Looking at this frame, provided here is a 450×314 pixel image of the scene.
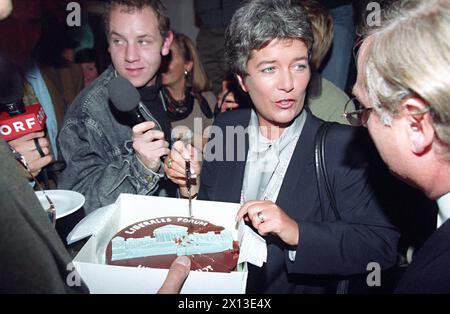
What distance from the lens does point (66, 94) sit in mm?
3033

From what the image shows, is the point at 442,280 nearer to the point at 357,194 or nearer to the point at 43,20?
the point at 357,194

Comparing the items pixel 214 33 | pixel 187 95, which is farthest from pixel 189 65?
pixel 214 33

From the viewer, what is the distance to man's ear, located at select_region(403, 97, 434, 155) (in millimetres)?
989

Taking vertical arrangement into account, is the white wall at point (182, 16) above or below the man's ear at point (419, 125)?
above

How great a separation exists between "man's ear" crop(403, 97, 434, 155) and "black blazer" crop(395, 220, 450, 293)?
252 millimetres

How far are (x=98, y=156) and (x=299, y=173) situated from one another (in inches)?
43.8

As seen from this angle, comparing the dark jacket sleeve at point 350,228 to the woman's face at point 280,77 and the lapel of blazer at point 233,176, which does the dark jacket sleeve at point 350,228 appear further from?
the lapel of blazer at point 233,176

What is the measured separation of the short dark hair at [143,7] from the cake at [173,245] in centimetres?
141

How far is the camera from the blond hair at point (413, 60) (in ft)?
3.01

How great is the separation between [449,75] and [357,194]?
76 cm

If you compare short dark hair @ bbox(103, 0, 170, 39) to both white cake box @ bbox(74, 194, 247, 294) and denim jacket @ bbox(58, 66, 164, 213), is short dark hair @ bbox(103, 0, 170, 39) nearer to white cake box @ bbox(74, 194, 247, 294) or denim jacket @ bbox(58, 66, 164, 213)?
denim jacket @ bbox(58, 66, 164, 213)

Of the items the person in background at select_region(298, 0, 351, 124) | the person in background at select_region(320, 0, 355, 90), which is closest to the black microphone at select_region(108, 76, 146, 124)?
the person in background at select_region(298, 0, 351, 124)

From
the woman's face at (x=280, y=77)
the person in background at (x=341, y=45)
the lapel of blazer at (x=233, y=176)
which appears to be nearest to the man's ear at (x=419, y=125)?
the woman's face at (x=280, y=77)
